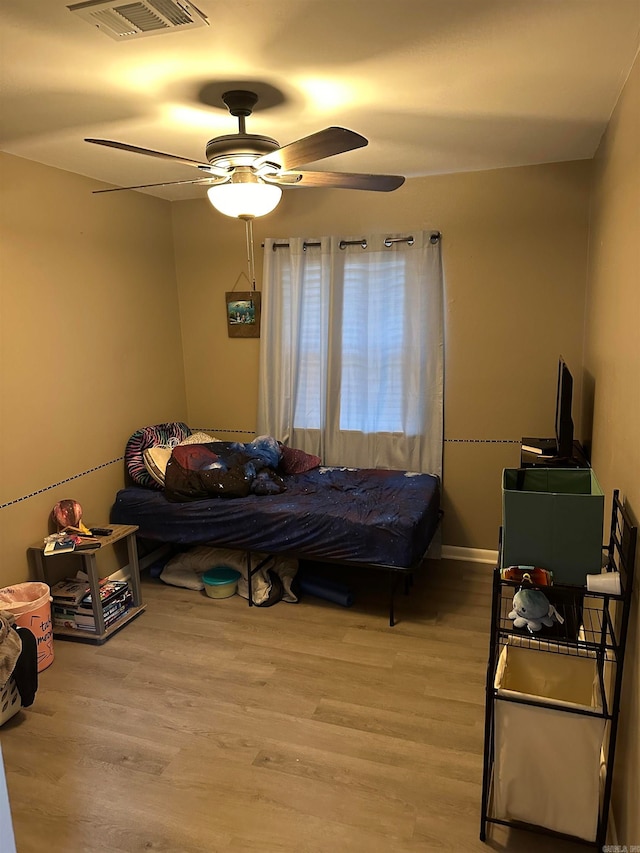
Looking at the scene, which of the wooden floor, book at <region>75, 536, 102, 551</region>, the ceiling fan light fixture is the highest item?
the ceiling fan light fixture

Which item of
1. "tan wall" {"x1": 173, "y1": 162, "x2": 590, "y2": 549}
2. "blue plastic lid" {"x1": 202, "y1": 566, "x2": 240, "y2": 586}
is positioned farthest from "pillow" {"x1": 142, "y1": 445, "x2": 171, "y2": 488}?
"tan wall" {"x1": 173, "y1": 162, "x2": 590, "y2": 549}

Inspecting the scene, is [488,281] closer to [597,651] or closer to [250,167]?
[250,167]

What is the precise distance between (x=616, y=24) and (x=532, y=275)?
1.94m

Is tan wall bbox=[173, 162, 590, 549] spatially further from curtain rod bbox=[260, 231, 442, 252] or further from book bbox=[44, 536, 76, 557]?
book bbox=[44, 536, 76, 557]

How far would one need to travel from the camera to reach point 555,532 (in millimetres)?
1942

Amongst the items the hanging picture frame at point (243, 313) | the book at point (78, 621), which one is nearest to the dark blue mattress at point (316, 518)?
the book at point (78, 621)

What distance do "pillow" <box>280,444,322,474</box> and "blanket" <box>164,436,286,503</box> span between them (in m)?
0.18

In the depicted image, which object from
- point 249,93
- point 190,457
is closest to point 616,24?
point 249,93

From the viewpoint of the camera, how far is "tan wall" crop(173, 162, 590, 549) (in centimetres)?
362

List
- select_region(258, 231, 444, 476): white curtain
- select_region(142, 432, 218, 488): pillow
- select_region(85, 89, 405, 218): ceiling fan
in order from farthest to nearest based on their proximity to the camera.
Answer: select_region(258, 231, 444, 476): white curtain
select_region(142, 432, 218, 488): pillow
select_region(85, 89, 405, 218): ceiling fan

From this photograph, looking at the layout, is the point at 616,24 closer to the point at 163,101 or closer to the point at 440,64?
the point at 440,64

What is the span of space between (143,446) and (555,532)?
2.86m

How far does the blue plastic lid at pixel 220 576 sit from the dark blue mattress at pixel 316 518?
26 centimetres

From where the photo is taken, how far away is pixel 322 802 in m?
2.09
